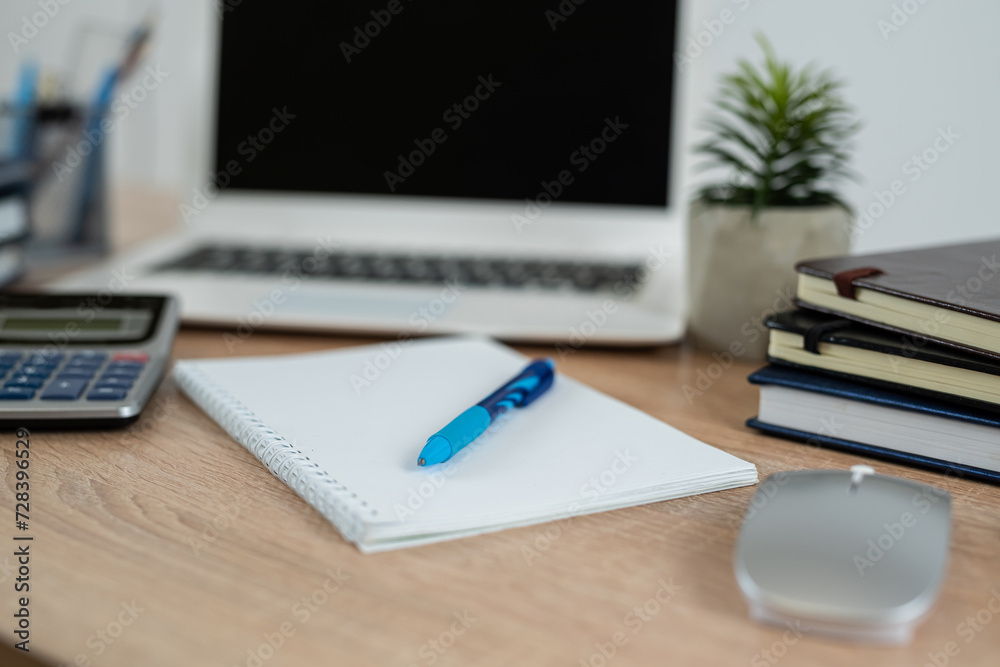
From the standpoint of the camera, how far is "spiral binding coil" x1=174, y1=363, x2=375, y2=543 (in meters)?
0.40

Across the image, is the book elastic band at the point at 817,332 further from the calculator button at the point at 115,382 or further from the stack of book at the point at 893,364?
the calculator button at the point at 115,382

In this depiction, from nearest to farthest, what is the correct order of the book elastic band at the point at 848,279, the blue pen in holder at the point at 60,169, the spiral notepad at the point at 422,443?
the spiral notepad at the point at 422,443
the book elastic band at the point at 848,279
the blue pen in holder at the point at 60,169

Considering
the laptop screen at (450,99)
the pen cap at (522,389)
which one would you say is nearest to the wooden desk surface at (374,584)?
the pen cap at (522,389)

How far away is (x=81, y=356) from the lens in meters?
0.58

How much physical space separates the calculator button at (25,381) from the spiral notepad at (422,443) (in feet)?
0.30

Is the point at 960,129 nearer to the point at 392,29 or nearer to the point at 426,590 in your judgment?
the point at 392,29

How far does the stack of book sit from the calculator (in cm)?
39

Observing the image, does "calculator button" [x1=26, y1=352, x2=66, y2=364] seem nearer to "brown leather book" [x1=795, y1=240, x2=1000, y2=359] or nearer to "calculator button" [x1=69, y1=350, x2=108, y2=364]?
"calculator button" [x1=69, y1=350, x2=108, y2=364]

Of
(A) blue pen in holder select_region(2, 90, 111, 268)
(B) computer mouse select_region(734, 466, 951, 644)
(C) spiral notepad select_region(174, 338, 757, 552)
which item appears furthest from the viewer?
(A) blue pen in holder select_region(2, 90, 111, 268)

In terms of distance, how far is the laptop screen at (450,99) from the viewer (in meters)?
0.88

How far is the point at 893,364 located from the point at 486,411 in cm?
23

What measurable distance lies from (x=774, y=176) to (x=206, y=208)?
0.62m

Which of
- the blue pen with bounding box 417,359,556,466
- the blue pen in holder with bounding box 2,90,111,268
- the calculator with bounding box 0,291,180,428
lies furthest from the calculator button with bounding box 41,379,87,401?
the blue pen in holder with bounding box 2,90,111,268

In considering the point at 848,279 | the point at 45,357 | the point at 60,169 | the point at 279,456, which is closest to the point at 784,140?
→ the point at 848,279
